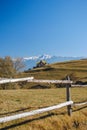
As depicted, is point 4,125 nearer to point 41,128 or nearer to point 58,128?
point 41,128

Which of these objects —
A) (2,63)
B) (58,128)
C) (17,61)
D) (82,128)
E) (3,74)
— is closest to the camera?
(58,128)

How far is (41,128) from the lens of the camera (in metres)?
13.1

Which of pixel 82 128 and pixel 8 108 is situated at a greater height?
pixel 8 108

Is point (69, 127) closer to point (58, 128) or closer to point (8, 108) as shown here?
point (58, 128)

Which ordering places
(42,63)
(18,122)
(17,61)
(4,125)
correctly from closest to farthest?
(4,125), (18,122), (17,61), (42,63)

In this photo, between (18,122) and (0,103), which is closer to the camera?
(18,122)

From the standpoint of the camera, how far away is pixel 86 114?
16984 millimetres

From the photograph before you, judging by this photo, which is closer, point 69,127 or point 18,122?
point 18,122

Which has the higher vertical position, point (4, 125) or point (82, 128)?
point (4, 125)

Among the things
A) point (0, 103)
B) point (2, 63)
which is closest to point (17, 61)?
point (2, 63)

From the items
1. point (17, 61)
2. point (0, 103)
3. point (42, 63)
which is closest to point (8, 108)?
point (0, 103)

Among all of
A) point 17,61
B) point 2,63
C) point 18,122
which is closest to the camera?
point 18,122

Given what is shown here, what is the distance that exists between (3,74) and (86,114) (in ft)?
189

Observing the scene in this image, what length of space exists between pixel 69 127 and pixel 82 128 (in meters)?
0.87
